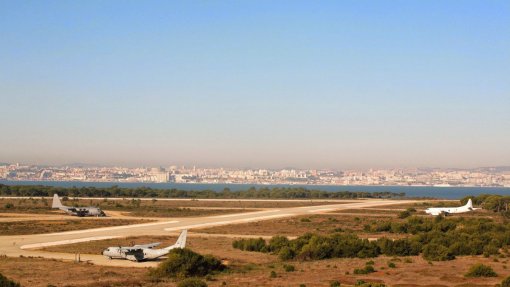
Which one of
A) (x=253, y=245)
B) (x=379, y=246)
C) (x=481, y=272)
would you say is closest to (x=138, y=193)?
(x=253, y=245)

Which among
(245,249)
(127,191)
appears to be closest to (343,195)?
(127,191)

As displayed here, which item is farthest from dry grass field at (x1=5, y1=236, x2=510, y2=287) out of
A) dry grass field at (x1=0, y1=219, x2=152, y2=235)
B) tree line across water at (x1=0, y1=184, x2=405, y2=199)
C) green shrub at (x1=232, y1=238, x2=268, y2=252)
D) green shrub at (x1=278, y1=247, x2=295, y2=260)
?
tree line across water at (x1=0, y1=184, x2=405, y2=199)

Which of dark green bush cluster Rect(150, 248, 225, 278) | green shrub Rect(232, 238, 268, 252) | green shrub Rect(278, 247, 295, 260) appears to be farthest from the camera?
green shrub Rect(232, 238, 268, 252)

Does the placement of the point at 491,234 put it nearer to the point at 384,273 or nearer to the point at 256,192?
the point at 384,273

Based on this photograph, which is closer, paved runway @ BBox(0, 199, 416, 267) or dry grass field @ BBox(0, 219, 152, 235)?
paved runway @ BBox(0, 199, 416, 267)

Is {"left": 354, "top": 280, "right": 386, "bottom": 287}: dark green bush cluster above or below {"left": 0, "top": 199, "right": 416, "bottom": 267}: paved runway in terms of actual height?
above

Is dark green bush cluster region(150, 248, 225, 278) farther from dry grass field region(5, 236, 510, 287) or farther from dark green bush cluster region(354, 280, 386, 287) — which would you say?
dark green bush cluster region(354, 280, 386, 287)

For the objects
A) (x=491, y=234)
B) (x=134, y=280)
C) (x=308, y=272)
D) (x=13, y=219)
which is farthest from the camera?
(x=13, y=219)
